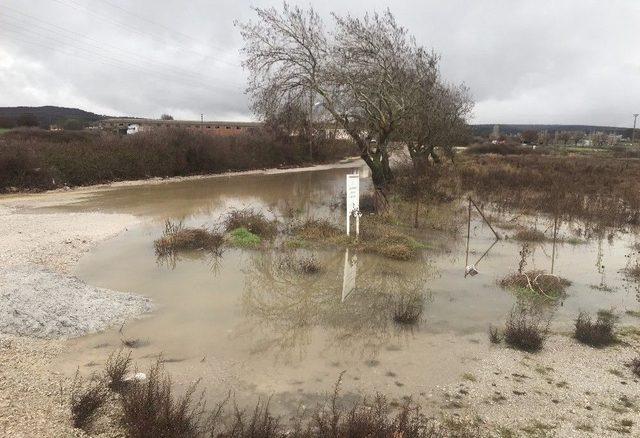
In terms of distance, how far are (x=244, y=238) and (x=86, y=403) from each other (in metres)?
8.06

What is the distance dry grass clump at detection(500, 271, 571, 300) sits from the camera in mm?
8877

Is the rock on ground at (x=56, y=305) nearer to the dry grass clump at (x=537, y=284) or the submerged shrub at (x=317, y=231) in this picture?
the submerged shrub at (x=317, y=231)

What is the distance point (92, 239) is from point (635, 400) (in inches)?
467

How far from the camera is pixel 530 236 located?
44.0ft

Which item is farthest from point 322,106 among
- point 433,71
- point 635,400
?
point 635,400

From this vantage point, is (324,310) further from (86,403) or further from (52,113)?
(52,113)

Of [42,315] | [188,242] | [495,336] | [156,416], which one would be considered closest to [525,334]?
[495,336]

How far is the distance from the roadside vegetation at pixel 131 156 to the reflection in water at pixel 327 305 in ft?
59.0

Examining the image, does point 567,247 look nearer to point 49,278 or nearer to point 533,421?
point 533,421

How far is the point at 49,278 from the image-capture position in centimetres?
809

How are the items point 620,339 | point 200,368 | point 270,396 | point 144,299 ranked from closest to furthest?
point 270,396, point 200,368, point 620,339, point 144,299

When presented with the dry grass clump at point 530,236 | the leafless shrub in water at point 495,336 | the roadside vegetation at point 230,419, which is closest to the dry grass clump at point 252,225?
the dry grass clump at point 530,236

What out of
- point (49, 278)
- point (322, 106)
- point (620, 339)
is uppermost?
point (322, 106)

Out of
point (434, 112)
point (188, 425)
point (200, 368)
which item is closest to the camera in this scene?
point (188, 425)
